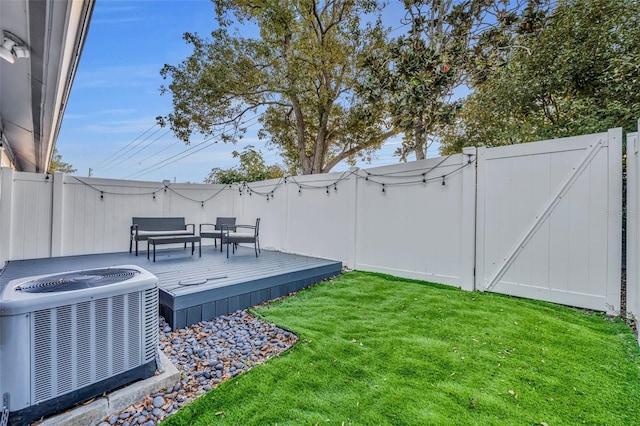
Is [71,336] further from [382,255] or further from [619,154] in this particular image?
[619,154]

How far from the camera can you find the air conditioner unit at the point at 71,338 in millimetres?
1464

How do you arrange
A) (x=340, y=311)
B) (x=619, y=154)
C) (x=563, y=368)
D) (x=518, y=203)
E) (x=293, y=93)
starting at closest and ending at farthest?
(x=563, y=368) → (x=619, y=154) → (x=340, y=311) → (x=518, y=203) → (x=293, y=93)

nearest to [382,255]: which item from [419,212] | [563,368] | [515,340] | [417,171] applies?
[419,212]

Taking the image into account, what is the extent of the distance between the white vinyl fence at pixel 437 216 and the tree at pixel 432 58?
130 centimetres

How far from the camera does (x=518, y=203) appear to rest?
155 inches

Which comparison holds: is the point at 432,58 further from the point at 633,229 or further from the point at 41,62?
the point at 41,62

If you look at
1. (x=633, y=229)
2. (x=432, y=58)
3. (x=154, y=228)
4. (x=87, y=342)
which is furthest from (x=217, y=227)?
(x=633, y=229)

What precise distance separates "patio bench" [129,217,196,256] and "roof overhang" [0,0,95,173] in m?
2.26

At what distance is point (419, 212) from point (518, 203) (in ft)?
4.47

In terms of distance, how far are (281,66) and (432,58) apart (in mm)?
4027

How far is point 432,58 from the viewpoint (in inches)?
191

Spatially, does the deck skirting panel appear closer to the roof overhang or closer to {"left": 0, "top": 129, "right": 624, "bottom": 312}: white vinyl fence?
{"left": 0, "top": 129, "right": 624, "bottom": 312}: white vinyl fence

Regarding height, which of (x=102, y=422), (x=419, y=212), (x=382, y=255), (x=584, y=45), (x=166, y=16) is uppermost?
(x=166, y=16)

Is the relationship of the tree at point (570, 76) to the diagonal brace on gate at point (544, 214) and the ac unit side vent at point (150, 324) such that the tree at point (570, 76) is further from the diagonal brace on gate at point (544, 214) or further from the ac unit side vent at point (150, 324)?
the ac unit side vent at point (150, 324)
